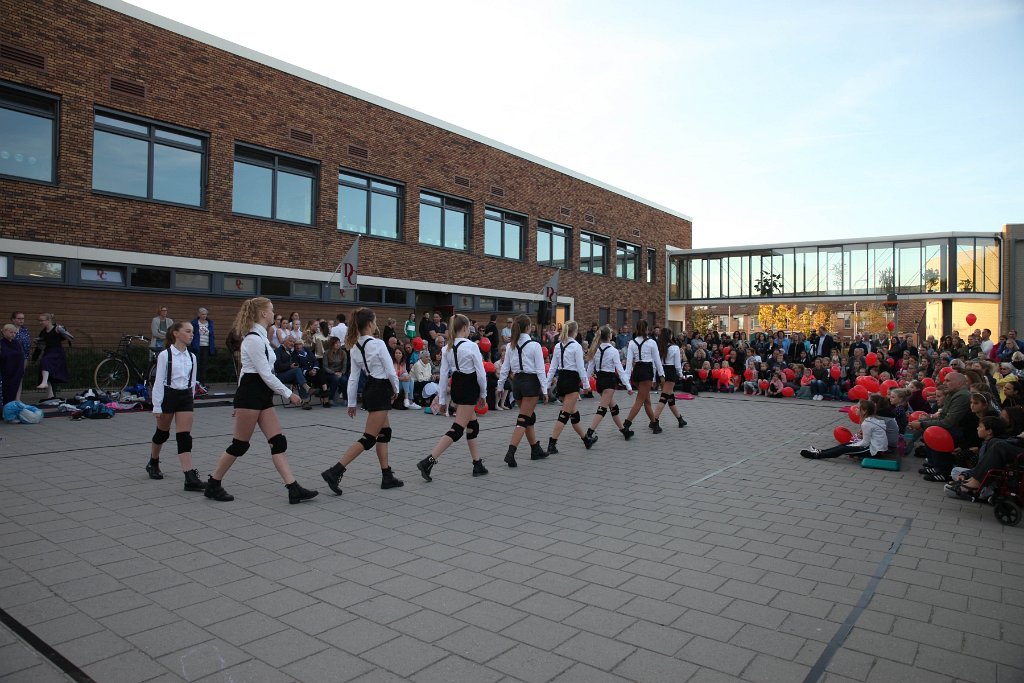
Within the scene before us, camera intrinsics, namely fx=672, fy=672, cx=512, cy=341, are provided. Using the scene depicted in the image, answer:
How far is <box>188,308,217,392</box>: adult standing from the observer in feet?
50.3

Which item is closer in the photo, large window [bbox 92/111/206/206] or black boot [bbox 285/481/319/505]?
black boot [bbox 285/481/319/505]

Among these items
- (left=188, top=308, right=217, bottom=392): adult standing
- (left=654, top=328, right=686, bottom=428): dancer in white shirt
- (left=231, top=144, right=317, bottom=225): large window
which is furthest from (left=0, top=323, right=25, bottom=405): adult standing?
(left=654, top=328, right=686, bottom=428): dancer in white shirt

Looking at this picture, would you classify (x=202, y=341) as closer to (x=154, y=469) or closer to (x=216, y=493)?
(x=154, y=469)

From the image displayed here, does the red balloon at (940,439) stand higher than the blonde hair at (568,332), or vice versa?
the blonde hair at (568,332)

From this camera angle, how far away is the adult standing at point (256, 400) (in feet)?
20.0

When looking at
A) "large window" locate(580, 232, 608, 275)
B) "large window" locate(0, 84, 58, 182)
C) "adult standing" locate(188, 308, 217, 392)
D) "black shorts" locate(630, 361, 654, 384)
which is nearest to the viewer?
"black shorts" locate(630, 361, 654, 384)

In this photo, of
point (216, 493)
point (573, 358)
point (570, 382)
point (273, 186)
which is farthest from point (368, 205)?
point (216, 493)

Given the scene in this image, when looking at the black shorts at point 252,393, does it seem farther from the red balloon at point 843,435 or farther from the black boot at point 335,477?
the red balloon at point 843,435

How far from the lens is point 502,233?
27.2 meters

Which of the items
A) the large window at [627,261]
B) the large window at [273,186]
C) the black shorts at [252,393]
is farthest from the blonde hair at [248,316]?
the large window at [627,261]

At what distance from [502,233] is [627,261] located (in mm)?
10391

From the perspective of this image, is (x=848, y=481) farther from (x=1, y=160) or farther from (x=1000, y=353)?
(x=1, y=160)

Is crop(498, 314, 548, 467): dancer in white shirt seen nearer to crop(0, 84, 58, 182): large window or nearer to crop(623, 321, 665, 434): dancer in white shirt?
crop(623, 321, 665, 434): dancer in white shirt

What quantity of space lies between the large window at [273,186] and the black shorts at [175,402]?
1219 cm
